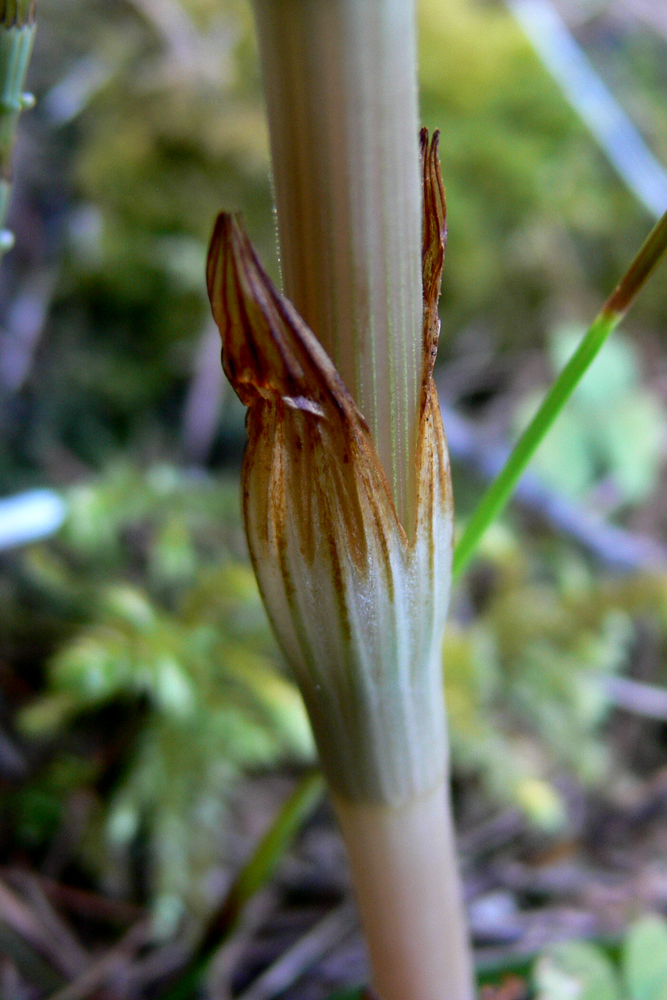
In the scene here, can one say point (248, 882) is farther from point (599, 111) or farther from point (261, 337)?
point (599, 111)

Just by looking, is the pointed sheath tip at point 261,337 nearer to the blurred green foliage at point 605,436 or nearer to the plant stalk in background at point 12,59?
the plant stalk in background at point 12,59

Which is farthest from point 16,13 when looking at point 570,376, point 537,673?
point 537,673

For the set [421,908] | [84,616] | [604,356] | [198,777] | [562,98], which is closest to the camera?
[421,908]

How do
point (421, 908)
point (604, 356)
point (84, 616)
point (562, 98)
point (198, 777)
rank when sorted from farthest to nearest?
point (562, 98) → point (604, 356) → point (84, 616) → point (198, 777) → point (421, 908)

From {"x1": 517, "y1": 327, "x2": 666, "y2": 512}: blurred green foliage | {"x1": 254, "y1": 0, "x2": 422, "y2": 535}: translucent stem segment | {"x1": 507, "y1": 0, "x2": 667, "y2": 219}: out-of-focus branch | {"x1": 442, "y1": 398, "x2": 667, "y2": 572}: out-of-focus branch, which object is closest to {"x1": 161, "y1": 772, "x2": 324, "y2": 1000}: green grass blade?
{"x1": 254, "y1": 0, "x2": 422, "y2": 535}: translucent stem segment

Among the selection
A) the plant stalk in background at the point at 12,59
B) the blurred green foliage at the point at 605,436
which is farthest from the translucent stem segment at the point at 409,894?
the blurred green foliage at the point at 605,436

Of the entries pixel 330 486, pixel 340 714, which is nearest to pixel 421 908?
pixel 340 714

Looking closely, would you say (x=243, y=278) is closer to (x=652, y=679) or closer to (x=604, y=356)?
(x=652, y=679)

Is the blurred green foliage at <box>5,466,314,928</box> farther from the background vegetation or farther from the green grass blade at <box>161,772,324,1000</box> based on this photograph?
the green grass blade at <box>161,772,324,1000</box>
